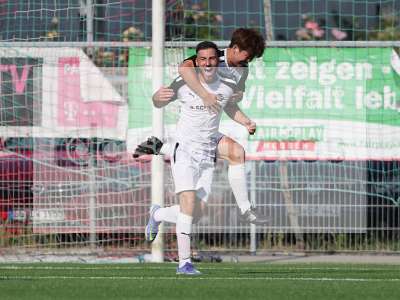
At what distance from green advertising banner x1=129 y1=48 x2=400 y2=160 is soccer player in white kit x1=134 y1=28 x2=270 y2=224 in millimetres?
3505

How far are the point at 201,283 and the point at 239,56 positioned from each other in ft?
7.13

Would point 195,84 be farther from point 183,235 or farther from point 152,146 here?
point 183,235

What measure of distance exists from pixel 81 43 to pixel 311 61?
2589mm

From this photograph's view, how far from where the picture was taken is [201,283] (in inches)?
348

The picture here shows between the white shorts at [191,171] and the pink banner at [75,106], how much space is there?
12.7ft

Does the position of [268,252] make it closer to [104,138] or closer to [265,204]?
[265,204]

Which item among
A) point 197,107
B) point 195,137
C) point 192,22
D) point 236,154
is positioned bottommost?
point 236,154

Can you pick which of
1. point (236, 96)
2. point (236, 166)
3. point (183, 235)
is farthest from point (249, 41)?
point (183, 235)

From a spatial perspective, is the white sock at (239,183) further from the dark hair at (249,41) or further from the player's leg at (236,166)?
the dark hair at (249,41)

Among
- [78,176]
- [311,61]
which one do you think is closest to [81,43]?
[78,176]

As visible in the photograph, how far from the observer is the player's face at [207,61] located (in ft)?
33.1

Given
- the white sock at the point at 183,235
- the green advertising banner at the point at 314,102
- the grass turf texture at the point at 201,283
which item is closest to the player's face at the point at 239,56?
the white sock at the point at 183,235

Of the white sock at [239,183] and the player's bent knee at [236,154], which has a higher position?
the player's bent knee at [236,154]

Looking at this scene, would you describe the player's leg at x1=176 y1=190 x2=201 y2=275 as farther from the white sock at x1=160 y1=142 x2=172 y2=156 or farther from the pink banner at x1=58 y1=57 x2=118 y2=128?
the pink banner at x1=58 y1=57 x2=118 y2=128
